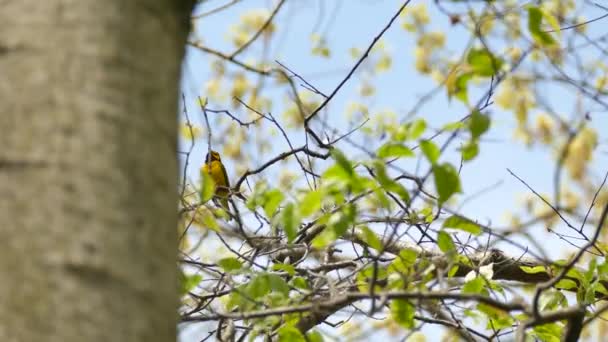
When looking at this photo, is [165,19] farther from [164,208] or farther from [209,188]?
[209,188]

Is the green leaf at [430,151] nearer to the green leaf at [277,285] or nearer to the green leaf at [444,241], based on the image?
the green leaf at [444,241]

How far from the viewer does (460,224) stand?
4.32 ft

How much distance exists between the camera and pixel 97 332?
0.56 meters

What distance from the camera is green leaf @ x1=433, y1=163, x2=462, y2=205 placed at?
106cm

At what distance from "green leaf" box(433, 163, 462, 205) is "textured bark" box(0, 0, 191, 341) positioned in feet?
1.62

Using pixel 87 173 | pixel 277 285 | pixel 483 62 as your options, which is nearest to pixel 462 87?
pixel 483 62

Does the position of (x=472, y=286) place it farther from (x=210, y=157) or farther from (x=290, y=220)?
(x=210, y=157)

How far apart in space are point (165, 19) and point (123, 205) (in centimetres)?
21

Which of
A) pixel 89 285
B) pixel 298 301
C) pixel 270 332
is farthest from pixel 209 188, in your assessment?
pixel 270 332

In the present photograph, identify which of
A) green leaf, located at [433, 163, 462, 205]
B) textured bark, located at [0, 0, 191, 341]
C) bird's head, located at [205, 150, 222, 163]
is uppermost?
bird's head, located at [205, 150, 222, 163]

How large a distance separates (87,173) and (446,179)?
61 centimetres

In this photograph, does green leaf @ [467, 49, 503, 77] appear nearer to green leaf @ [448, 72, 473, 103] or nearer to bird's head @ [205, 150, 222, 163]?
green leaf @ [448, 72, 473, 103]

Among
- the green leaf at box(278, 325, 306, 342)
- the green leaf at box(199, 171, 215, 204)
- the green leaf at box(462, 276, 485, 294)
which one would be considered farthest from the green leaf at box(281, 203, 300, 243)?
the green leaf at box(462, 276, 485, 294)

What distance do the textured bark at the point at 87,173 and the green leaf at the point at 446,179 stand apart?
494 millimetres
